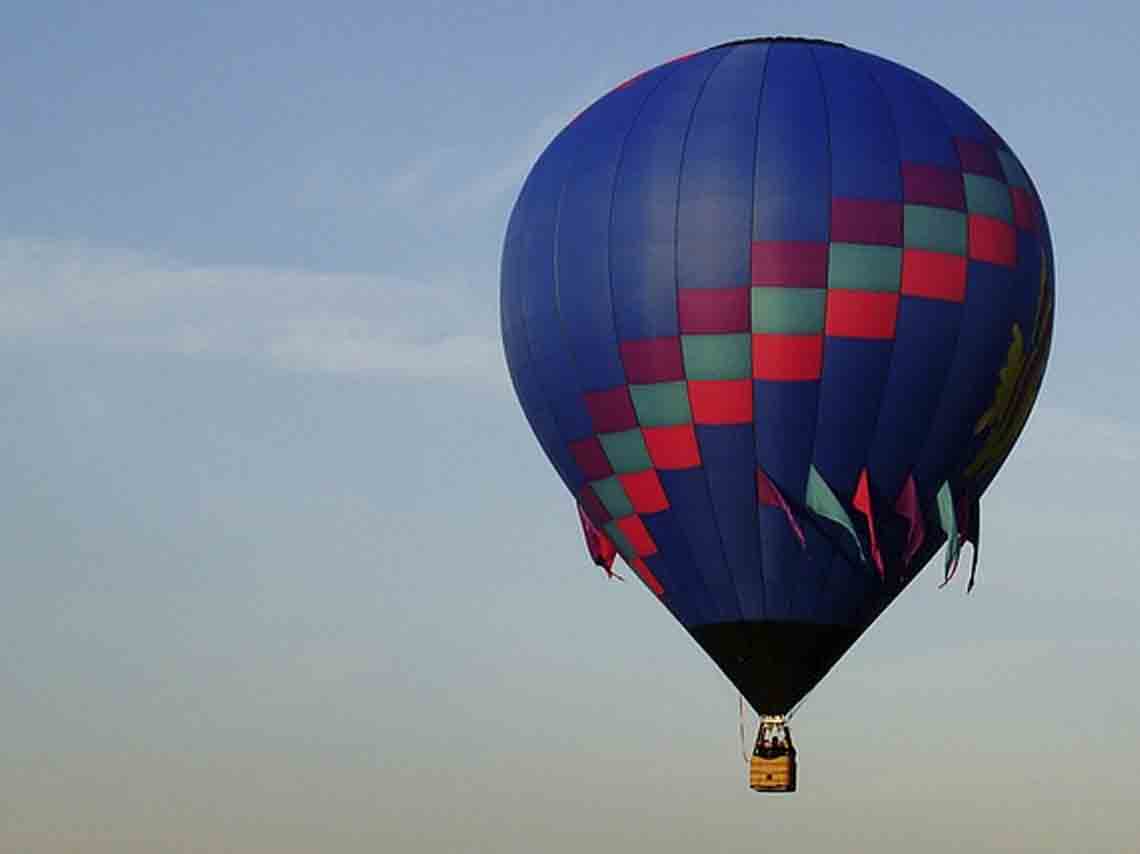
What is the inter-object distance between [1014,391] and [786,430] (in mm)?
3215

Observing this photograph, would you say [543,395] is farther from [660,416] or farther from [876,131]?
[876,131]

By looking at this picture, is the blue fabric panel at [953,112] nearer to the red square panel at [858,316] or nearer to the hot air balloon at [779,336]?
the hot air balloon at [779,336]

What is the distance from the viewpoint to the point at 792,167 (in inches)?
1699

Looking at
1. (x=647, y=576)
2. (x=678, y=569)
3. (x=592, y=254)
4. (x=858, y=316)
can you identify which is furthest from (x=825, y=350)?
(x=647, y=576)

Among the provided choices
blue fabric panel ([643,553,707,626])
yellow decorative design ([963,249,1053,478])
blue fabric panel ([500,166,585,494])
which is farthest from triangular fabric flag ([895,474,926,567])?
blue fabric panel ([500,166,585,494])

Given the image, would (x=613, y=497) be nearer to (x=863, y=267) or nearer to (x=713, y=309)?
(x=713, y=309)

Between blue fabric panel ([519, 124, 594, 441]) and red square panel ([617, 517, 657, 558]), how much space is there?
1.22m

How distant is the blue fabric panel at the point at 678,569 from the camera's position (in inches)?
1732

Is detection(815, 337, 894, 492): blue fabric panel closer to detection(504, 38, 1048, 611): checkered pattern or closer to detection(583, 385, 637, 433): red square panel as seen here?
detection(504, 38, 1048, 611): checkered pattern

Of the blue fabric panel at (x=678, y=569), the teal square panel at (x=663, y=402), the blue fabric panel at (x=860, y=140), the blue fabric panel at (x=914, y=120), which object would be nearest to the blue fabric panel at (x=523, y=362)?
the blue fabric panel at (x=678, y=569)

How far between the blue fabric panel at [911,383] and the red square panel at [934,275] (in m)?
0.10

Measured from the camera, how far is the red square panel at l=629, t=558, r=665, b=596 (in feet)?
147

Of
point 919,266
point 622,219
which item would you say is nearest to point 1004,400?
point 919,266

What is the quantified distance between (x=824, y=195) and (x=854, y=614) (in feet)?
16.8
